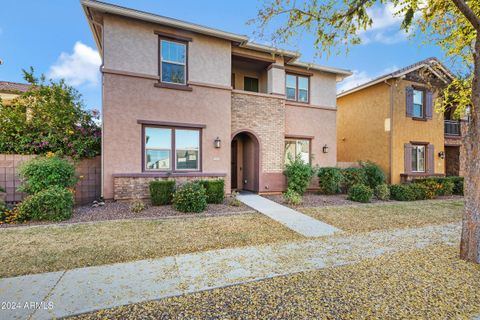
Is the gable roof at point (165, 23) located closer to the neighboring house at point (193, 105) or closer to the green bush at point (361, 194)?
the neighboring house at point (193, 105)

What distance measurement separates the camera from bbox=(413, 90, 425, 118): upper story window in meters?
14.7

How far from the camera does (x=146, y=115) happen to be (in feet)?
30.1

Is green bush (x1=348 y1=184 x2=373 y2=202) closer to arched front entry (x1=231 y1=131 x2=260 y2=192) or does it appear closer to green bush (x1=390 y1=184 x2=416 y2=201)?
green bush (x1=390 y1=184 x2=416 y2=201)

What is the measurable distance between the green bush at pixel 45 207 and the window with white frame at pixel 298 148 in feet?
30.8

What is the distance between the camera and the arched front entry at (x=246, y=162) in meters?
11.5

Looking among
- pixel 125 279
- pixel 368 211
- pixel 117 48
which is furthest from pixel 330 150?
pixel 125 279

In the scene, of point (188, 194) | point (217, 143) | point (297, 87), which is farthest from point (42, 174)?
point (297, 87)

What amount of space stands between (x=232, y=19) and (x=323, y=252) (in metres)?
9.56

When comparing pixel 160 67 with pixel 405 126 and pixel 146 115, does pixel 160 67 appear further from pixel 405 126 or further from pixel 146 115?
pixel 405 126

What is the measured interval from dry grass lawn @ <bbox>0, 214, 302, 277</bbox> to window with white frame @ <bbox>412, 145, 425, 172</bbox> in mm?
12667

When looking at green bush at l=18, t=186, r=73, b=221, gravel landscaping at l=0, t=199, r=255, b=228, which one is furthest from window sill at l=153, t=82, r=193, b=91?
green bush at l=18, t=186, r=73, b=221

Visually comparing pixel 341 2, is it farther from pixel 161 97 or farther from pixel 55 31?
pixel 55 31

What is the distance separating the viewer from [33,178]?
719cm

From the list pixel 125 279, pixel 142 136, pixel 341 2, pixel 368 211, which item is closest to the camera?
pixel 125 279
